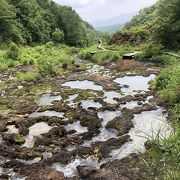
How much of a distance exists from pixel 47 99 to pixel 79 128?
8.71 meters

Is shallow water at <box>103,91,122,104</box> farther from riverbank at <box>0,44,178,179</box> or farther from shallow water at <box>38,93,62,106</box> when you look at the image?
shallow water at <box>38,93,62,106</box>

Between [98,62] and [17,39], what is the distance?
26092mm

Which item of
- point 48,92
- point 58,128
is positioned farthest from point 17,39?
point 58,128

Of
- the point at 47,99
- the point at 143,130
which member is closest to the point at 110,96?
the point at 47,99

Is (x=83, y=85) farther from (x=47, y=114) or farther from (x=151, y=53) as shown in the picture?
(x=151, y=53)

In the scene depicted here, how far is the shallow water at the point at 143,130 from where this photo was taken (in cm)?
1727

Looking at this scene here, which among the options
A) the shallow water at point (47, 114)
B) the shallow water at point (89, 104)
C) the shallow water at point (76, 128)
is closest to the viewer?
the shallow water at point (76, 128)

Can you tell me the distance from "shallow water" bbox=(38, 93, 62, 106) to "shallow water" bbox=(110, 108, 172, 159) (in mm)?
8425

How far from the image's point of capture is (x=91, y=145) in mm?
18266

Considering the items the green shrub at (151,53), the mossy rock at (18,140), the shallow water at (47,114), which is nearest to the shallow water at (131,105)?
the shallow water at (47,114)

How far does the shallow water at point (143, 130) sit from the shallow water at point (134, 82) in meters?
7.19

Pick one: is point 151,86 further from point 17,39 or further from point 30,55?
point 17,39

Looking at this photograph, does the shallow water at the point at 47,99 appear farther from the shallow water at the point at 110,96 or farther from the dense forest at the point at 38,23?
the dense forest at the point at 38,23

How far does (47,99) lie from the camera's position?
29.6 meters
